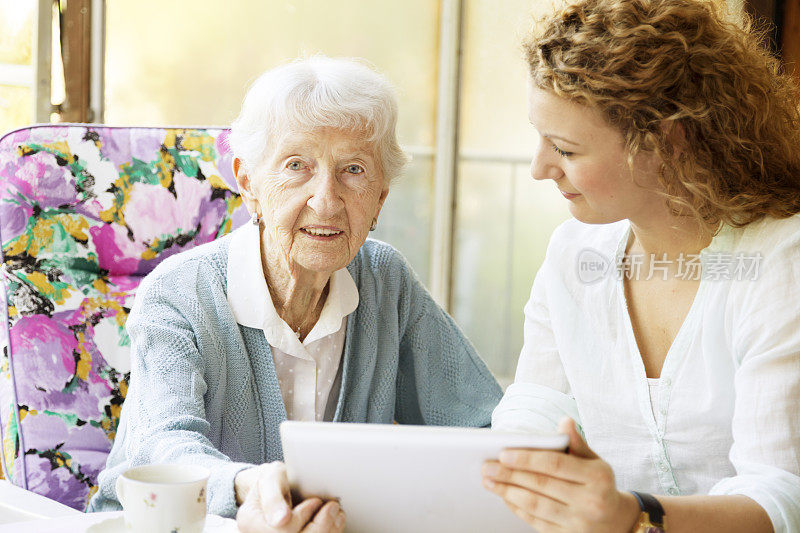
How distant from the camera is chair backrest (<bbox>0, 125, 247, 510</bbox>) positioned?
1628mm

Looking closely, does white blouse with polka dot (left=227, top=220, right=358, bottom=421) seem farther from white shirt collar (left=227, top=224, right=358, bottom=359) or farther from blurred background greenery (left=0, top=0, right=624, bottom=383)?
blurred background greenery (left=0, top=0, right=624, bottom=383)

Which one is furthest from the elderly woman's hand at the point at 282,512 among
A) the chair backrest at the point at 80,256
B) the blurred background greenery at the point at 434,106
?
the blurred background greenery at the point at 434,106

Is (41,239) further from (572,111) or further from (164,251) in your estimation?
(572,111)

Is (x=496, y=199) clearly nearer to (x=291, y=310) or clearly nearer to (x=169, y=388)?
(x=291, y=310)

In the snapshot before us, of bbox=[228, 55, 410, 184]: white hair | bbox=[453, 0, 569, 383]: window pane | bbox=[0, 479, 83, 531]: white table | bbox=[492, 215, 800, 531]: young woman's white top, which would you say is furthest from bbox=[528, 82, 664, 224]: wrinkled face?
bbox=[453, 0, 569, 383]: window pane

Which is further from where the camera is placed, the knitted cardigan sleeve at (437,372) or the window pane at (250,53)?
the window pane at (250,53)

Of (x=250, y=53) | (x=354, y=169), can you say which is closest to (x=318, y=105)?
(x=354, y=169)

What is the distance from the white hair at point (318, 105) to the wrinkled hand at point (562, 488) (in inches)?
28.8

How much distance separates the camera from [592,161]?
1288 millimetres

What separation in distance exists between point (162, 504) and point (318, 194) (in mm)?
684

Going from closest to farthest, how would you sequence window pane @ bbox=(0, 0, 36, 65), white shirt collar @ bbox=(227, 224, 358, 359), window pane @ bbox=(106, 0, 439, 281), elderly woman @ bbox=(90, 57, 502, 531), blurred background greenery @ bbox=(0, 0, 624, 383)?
elderly woman @ bbox=(90, 57, 502, 531) → white shirt collar @ bbox=(227, 224, 358, 359) → window pane @ bbox=(0, 0, 36, 65) → window pane @ bbox=(106, 0, 439, 281) → blurred background greenery @ bbox=(0, 0, 624, 383)

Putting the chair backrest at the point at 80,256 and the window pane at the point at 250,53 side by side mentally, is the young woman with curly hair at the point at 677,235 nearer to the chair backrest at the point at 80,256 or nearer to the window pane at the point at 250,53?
the chair backrest at the point at 80,256

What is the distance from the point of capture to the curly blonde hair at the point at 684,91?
1.26m

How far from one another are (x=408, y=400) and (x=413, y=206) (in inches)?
114
